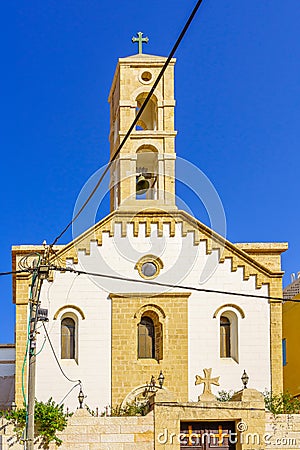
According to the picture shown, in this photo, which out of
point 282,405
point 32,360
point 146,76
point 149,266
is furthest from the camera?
point 146,76

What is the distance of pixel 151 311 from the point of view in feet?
100

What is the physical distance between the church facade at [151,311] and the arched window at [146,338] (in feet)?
0.11

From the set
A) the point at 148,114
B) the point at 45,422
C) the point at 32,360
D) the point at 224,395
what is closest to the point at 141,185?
the point at 148,114

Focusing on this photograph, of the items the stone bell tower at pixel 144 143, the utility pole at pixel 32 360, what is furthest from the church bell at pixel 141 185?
the utility pole at pixel 32 360

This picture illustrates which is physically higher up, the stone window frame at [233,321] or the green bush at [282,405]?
the stone window frame at [233,321]

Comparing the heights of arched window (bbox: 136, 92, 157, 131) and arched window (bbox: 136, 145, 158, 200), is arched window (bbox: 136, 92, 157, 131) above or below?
above

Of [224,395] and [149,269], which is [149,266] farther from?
[224,395]

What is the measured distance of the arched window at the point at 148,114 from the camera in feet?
109

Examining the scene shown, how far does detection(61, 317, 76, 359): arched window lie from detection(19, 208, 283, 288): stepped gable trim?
6.76 feet

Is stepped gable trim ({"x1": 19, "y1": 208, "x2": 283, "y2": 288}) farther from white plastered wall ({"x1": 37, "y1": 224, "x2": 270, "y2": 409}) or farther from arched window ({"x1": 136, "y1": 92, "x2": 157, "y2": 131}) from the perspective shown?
arched window ({"x1": 136, "y1": 92, "x2": 157, "y2": 131})

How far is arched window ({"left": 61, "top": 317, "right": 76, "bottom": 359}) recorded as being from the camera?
30.3 metres

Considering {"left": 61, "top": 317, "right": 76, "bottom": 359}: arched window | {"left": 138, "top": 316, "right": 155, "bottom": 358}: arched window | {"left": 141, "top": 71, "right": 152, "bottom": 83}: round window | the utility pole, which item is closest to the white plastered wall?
{"left": 61, "top": 317, "right": 76, "bottom": 359}: arched window

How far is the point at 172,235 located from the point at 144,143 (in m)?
3.62

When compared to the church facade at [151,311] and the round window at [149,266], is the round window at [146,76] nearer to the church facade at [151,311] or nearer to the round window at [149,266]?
the church facade at [151,311]
